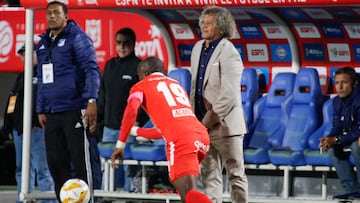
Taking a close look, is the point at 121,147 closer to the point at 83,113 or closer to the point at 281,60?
the point at 83,113

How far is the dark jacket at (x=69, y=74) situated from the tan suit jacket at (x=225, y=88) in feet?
4.57

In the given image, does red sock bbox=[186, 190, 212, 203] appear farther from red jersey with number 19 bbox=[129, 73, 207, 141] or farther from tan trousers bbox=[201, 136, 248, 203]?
tan trousers bbox=[201, 136, 248, 203]

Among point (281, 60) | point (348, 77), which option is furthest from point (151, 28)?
point (348, 77)

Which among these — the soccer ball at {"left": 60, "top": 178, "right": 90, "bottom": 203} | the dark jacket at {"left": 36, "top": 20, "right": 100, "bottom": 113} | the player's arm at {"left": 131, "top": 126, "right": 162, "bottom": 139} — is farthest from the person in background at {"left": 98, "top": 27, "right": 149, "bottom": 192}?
the player's arm at {"left": 131, "top": 126, "right": 162, "bottom": 139}

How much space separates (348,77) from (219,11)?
2237mm

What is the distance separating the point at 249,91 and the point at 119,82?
1444mm

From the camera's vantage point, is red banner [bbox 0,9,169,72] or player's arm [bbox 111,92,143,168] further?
red banner [bbox 0,9,169,72]

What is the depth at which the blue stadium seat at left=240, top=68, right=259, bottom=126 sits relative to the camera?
45.3ft

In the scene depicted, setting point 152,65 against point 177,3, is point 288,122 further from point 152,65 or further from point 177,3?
point 152,65

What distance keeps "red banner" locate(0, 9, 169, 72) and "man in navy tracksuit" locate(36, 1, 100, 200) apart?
262 inches

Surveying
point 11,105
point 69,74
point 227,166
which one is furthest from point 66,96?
point 11,105

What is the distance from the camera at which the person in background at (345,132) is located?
498 inches

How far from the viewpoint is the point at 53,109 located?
39.4 feet

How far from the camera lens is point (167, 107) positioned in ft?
33.9
